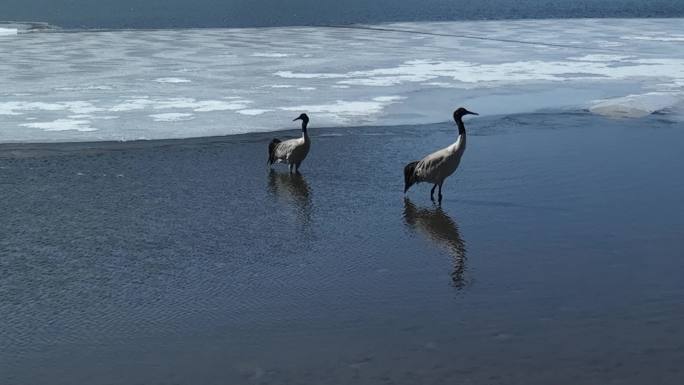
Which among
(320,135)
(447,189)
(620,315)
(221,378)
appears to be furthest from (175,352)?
(320,135)

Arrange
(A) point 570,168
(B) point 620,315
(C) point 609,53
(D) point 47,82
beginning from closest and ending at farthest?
(B) point 620,315 < (A) point 570,168 < (D) point 47,82 < (C) point 609,53

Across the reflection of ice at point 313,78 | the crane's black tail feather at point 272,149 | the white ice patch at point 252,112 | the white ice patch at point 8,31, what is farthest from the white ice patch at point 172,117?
the white ice patch at point 8,31

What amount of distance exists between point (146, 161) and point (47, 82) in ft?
26.0

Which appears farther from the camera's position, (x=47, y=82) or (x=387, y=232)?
(x=47, y=82)

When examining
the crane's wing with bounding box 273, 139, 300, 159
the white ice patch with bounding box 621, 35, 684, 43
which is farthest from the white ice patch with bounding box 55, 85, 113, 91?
Result: the white ice patch with bounding box 621, 35, 684, 43

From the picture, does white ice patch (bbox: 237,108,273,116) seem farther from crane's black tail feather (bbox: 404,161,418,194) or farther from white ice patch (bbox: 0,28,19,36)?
white ice patch (bbox: 0,28,19,36)

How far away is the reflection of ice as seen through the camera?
1662 cm

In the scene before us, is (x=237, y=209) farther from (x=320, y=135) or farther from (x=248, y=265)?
(x=320, y=135)

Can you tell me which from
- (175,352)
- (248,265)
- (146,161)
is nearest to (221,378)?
(175,352)

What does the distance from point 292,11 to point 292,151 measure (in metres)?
38.5

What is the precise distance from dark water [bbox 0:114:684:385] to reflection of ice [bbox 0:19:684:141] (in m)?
2.79

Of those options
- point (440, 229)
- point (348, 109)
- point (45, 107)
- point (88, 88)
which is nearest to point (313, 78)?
point (348, 109)

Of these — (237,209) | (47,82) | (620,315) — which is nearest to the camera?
(620,315)

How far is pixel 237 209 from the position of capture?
10859 mm
